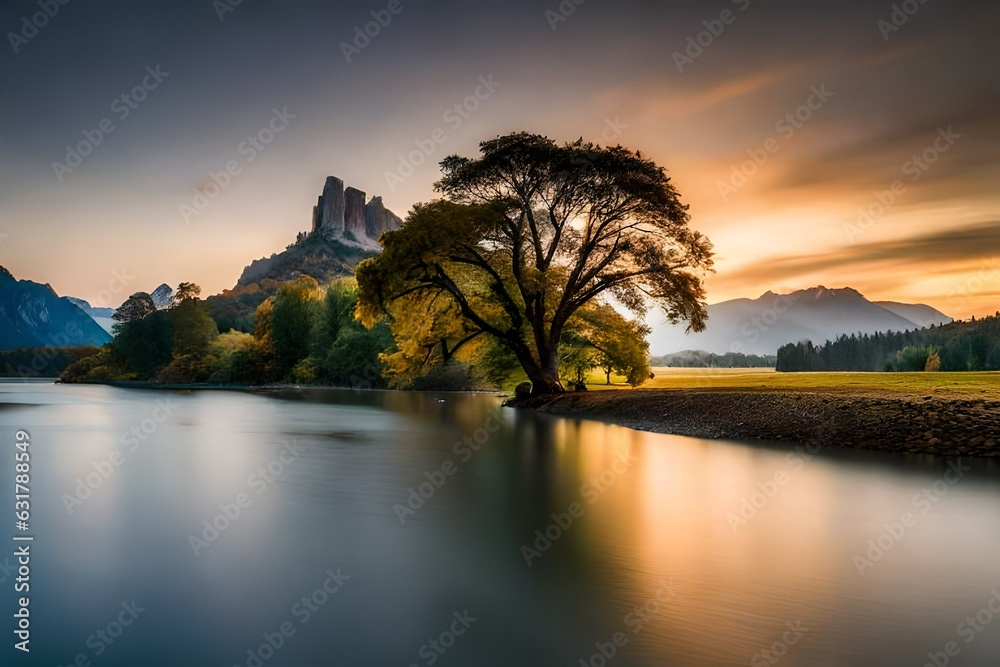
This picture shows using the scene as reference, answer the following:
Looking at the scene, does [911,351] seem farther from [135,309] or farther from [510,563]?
[135,309]

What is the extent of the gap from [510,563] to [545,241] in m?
26.6

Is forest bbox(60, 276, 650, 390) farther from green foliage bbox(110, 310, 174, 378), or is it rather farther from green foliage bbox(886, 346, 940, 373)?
green foliage bbox(886, 346, 940, 373)

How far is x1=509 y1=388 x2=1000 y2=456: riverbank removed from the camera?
13414 mm

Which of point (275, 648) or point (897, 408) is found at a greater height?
point (897, 408)

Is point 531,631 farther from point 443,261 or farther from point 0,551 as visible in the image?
point 443,261

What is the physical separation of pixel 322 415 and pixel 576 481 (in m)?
19.3

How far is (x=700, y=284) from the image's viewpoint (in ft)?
94.2

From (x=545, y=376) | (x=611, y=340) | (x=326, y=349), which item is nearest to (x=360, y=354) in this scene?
Answer: (x=326, y=349)

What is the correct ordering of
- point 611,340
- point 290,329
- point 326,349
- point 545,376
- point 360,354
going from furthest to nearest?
point 290,329 → point 326,349 → point 360,354 → point 611,340 → point 545,376

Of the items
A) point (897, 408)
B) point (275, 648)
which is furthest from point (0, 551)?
point (897, 408)

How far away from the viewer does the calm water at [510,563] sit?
396 cm

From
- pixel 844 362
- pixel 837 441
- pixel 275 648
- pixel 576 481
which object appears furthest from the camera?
pixel 844 362

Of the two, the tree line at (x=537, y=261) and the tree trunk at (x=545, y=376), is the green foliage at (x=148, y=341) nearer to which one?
the tree line at (x=537, y=261)

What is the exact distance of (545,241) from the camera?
31.3 meters
